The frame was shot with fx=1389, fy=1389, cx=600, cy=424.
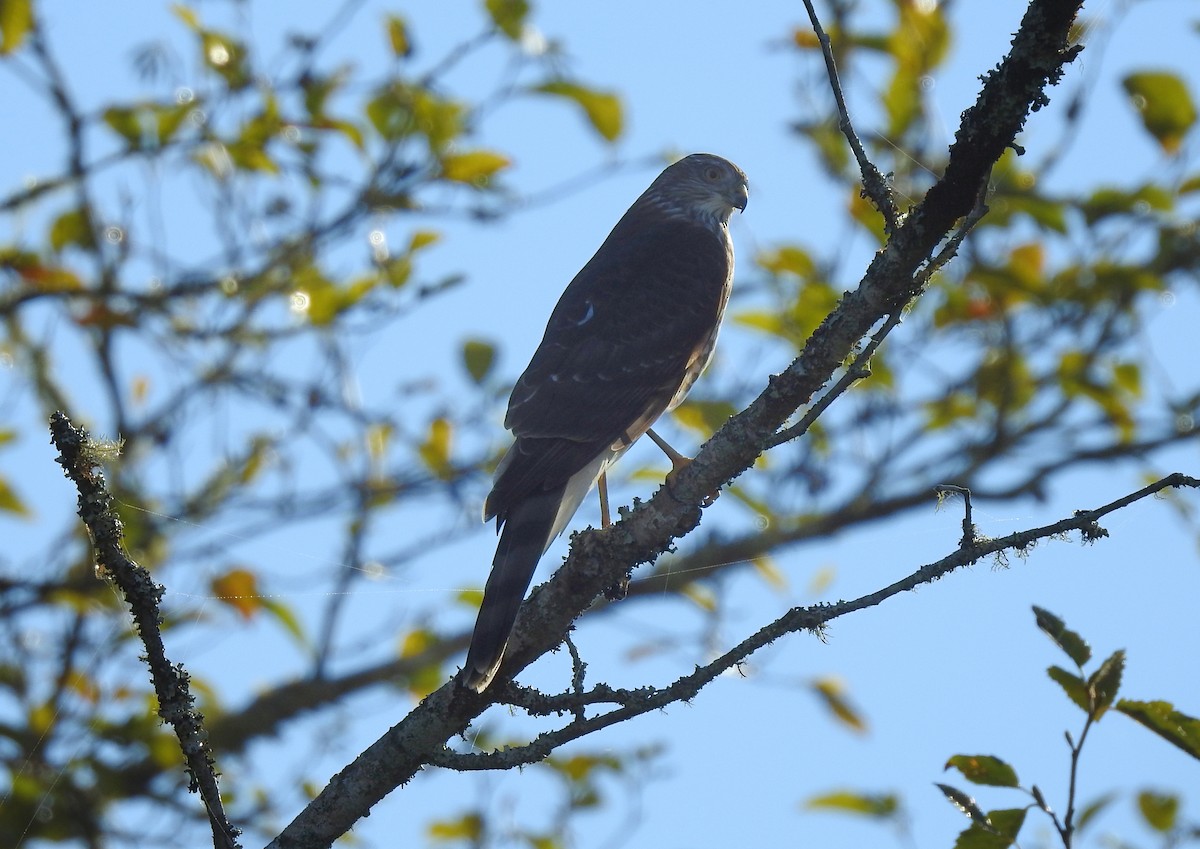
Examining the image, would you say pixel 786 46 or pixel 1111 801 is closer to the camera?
pixel 1111 801

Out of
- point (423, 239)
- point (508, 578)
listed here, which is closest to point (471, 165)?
point (423, 239)

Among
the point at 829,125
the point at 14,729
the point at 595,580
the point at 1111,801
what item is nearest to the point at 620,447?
the point at 595,580

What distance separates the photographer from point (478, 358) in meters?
4.30

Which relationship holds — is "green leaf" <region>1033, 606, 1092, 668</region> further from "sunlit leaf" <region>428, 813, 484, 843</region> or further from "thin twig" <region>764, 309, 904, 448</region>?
"sunlit leaf" <region>428, 813, 484, 843</region>

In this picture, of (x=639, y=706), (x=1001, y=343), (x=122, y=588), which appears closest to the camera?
(x=122, y=588)

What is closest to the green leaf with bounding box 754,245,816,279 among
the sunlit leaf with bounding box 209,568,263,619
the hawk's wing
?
the hawk's wing

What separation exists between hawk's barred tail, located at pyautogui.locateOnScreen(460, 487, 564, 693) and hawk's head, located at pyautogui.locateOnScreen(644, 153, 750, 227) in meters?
1.86

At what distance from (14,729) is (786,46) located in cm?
331

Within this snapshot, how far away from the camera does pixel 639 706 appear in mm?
2395

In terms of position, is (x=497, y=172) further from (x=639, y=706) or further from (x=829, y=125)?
(x=639, y=706)

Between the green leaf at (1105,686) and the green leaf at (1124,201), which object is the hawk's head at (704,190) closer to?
the green leaf at (1124,201)

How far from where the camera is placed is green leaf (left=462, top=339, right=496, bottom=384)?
428cm

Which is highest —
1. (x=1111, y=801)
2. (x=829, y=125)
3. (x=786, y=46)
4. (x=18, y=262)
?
(x=18, y=262)

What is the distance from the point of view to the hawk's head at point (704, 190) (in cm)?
499
